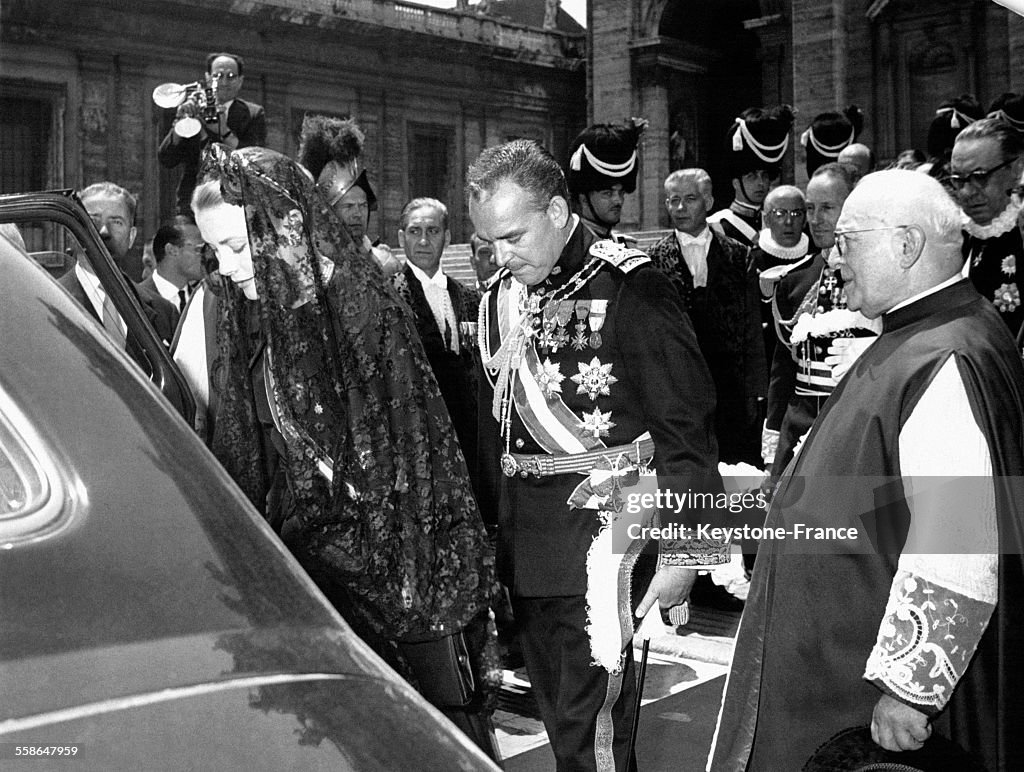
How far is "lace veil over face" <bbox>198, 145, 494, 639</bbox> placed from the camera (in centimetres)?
337

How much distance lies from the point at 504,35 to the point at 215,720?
35.6 metres

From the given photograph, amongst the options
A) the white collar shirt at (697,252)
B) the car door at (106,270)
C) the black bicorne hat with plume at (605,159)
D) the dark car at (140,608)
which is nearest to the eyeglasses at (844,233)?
the car door at (106,270)

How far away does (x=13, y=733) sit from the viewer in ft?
3.13

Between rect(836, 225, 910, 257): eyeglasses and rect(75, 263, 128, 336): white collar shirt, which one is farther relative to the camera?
rect(75, 263, 128, 336): white collar shirt

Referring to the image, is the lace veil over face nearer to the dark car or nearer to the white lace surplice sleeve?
the white lace surplice sleeve

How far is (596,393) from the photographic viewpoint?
3254mm

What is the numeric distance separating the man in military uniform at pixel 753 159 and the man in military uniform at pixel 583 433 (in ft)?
17.3

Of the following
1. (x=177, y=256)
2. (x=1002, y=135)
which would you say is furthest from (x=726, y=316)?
(x=177, y=256)

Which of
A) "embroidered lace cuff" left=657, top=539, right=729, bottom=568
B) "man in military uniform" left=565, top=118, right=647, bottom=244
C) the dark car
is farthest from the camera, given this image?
"man in military uniform" left=565, top=118, right=647, bottom=244

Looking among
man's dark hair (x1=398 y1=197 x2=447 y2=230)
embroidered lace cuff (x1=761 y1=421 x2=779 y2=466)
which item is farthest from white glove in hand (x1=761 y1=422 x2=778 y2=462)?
man's dark hair (x1=398 y1=197 x2=447 y2=230)

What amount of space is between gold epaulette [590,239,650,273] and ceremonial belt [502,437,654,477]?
0.45 metres

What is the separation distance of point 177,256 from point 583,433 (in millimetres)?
4482

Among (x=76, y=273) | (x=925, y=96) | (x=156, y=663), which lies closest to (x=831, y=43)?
(x=925, y=96)

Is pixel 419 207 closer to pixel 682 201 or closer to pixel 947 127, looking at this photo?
pixel 682 201
